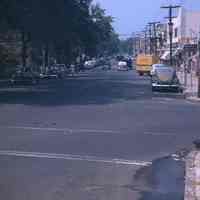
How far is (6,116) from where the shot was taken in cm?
2970

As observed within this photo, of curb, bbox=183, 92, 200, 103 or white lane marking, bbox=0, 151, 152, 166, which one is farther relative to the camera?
curb, bbox=183, 92, 200, 103

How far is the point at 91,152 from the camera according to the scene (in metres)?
18.2

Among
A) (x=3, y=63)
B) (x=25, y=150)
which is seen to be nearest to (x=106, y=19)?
(x=3, y=63)

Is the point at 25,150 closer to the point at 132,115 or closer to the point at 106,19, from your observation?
the point at 132,115

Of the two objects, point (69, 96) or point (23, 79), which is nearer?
point (69, 96)

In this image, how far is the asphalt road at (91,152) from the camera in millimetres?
12727

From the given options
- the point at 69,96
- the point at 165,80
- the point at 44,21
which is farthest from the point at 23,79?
the point at 69,96

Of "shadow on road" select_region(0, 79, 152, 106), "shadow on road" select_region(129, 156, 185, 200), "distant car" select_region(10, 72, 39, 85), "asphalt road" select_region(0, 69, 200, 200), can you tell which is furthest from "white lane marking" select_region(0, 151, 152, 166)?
"distant car" select_region(10, 72, 39, 85)

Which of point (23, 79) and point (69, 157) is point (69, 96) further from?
point (69, 157)

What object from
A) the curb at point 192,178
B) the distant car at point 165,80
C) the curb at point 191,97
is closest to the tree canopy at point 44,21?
the distant car at point 165,80

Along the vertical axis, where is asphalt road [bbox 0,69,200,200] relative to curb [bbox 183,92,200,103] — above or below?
above

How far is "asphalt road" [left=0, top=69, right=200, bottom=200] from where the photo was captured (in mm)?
12727

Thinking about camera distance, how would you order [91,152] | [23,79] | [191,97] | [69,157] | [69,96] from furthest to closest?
[23,79], [191,97], [69,96], [91,152], [69,157]

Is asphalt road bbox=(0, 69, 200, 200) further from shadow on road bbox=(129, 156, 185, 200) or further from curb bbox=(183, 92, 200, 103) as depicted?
curb bbox=(183, 92, 200, 103)
